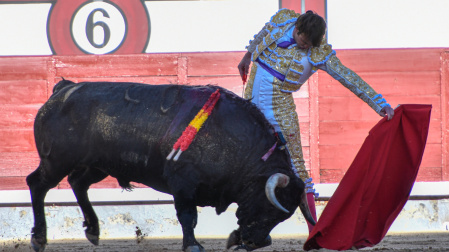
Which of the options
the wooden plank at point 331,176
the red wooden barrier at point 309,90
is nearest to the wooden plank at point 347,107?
the red wooden barrier at point 309,90

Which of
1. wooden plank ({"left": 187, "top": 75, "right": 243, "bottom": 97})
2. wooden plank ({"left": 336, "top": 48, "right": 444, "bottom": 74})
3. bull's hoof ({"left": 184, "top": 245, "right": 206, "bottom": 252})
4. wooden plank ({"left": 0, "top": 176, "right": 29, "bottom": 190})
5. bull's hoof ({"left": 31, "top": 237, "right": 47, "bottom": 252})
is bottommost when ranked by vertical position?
wooden plank ({"left": 0, "top": 176, "right": 29, "bottom": 190})

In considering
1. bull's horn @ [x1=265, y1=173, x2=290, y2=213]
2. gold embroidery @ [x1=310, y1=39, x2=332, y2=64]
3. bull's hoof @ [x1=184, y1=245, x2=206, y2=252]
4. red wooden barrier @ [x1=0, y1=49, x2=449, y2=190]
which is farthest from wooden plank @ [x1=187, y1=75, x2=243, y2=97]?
bull's hoof @ [x1=184, y1=245, x2=206, y2=252]

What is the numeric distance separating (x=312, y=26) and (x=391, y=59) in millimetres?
2760

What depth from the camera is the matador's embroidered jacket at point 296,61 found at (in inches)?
170

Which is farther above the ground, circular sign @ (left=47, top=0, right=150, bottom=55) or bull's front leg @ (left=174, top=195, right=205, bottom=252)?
circular sign @ (left=47, top=0, right=150, bottom=55)

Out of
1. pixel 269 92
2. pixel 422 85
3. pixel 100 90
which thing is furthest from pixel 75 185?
pixel 422 85

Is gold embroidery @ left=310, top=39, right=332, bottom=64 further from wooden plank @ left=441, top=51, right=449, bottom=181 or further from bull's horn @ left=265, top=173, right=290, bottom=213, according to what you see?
wooden plank @ left=441, top=51, right=449, bottom=181

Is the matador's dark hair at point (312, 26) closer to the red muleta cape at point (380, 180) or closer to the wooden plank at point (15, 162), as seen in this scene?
the red muleta cape at point (380, 180)

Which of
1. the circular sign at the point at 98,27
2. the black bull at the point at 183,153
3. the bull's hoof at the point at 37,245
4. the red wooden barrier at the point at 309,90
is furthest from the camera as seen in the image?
the red wooden barrier at the point at 309,90

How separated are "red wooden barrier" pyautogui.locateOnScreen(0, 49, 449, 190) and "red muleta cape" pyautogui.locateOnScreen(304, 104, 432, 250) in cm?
236

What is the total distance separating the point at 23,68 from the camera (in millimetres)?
6750

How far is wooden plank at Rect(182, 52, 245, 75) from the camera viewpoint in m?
6.74

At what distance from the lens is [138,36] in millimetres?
6707

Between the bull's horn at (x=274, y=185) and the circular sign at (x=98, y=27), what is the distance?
9.26 ft
